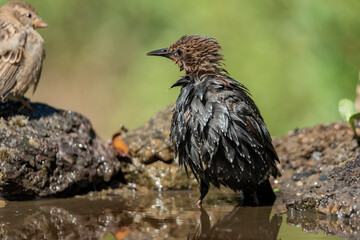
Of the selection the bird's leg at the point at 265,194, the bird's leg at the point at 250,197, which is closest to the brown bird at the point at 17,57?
the bird's leg at the point at 250,197

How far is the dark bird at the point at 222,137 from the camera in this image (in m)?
5.16

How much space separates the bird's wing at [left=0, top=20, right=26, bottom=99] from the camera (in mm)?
6047

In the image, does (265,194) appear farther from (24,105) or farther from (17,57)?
(17,57)

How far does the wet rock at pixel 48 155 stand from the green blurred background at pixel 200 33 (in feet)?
11.6

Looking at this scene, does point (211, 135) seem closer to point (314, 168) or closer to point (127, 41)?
point (314, 168)

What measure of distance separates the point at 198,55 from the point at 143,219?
1786 mm

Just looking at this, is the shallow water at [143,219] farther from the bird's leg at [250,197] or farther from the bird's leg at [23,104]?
the bird's leg at [23,104]

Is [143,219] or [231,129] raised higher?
[231,129]

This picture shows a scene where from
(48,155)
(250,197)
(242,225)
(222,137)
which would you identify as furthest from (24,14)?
(242,225)

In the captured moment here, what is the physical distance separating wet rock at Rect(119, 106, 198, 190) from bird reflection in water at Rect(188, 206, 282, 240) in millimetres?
1309

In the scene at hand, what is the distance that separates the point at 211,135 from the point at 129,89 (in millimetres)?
5433

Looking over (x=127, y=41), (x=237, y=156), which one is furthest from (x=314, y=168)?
(x=127, y=41)

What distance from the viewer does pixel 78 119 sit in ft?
21.4

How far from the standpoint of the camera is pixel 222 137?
5.14 metres
